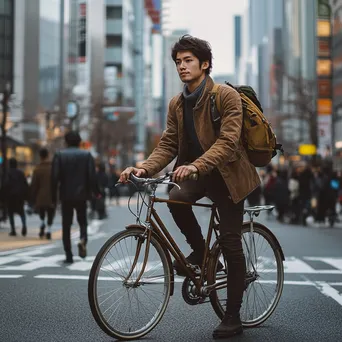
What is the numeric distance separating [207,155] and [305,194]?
17785 mm

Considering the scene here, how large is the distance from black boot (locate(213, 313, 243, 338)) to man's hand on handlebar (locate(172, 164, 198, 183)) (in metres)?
1.03

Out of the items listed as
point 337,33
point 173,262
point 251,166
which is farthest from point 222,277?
point 337,33

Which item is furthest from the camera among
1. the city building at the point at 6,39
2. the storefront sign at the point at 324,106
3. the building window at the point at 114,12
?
the building window at the point at 114,12

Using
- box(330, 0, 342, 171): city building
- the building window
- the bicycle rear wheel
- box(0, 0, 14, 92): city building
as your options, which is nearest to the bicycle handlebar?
the bicycle rear wheel

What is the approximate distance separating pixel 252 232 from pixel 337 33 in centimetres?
6450

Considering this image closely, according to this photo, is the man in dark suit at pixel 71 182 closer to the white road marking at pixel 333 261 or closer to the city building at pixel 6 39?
the white road marking at pixel 333 261

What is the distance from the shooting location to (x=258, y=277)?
5.79 m

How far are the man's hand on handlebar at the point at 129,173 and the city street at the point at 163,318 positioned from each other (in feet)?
3.30

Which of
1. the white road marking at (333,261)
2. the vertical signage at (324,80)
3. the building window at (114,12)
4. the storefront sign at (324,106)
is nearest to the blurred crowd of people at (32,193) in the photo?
the white road marking at (333,261)

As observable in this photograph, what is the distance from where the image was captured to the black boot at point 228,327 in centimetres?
512

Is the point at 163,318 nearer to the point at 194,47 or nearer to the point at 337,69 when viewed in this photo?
the point at 194,47

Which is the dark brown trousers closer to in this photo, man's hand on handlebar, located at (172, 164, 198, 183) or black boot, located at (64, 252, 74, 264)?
man's hand on handlebar, located at (172, 164, 198, 183)

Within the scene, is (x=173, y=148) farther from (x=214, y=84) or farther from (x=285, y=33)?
(x=285, y=33)

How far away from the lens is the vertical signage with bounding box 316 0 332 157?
116 ft
